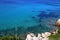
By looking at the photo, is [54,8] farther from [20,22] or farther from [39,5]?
[20,22]

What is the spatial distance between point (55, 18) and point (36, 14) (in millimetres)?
400

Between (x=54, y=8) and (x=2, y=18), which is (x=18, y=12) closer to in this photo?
(x=2, y=18)

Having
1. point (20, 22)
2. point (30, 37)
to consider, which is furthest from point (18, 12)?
point (30, 37)

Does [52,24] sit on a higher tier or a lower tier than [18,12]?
lower

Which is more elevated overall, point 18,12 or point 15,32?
point 18,12

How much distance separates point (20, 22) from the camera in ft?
15.6

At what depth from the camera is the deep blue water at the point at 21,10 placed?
4.73 meters

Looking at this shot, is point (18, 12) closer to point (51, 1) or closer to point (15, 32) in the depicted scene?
point (15, 32)

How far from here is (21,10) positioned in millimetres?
4820

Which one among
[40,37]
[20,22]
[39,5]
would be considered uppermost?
[39,5]

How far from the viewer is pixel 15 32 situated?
15.5 feet

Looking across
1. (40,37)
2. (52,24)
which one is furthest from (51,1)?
(40,37)

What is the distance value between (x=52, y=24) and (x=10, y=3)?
0.96 m

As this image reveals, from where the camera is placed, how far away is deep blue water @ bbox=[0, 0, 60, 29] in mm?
4730
